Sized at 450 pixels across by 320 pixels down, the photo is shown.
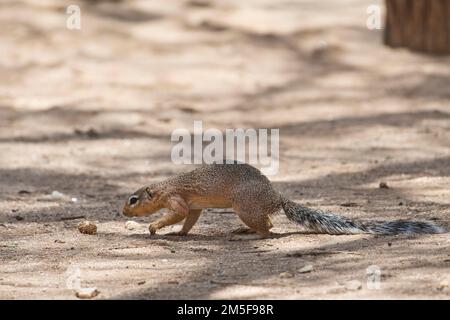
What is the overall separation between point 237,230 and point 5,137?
15.4ft

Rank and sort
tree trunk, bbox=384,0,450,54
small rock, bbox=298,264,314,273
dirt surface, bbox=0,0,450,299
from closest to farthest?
small rock, bbox=298,264,314,273, dirt surface, bbox=0,0,450,299, tree trunk, bbox=384,0,450,54

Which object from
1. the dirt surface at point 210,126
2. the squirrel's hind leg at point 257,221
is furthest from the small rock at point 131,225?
the squirrel's hind leg at point 257,221

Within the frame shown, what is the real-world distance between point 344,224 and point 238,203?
69cm

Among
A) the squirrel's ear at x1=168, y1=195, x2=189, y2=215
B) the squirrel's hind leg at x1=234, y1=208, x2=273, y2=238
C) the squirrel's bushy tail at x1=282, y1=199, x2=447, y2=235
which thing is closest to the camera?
the squirrel's bushy tail at x1=282, y1=199, x2=447, y2=235

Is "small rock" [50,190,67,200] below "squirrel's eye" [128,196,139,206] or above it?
below

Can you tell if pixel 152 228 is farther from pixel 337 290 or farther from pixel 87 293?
pixel 337 290

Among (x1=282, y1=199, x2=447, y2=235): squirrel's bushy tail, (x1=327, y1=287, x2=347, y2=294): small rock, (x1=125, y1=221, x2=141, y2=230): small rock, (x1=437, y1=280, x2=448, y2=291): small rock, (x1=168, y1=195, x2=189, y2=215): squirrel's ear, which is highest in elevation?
(x1=168, y1=195, x2=189, y2=215): squirrel's ear

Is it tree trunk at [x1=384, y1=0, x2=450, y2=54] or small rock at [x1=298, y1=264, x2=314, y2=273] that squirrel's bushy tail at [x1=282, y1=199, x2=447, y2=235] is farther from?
tree trunk at [x1=384, y1=0, x2=450, y2=54]

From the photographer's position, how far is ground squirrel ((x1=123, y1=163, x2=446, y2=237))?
6441mm

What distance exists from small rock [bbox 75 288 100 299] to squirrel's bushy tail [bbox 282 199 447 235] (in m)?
1.87

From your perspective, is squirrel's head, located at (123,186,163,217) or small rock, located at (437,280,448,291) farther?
squirrel's head, located at (123,186,163,217)

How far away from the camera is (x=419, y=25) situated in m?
13.2

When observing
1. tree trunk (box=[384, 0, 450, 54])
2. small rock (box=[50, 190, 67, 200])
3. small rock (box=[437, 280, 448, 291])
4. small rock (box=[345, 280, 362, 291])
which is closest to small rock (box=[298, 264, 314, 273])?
small rock (box=[345, 280, 362, 291])

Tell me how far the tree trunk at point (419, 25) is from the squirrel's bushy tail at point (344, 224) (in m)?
6.84
